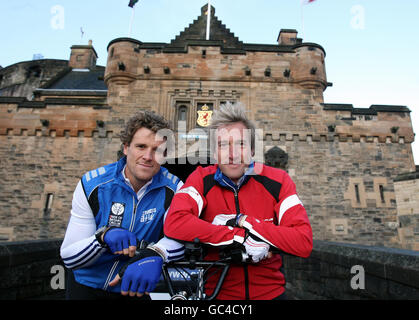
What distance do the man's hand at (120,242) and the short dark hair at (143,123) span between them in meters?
0.70

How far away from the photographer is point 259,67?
10750mm

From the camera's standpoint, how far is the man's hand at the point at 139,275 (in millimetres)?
1386

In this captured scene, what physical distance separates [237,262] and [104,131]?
9.69 m

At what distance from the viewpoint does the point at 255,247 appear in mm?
1521

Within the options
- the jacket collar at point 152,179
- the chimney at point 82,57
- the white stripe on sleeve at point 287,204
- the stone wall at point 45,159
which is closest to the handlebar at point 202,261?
the white stripe on sleeve at point 287,204

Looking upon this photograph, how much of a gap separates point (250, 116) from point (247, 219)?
29.4 feet

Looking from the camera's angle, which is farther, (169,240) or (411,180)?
(411,180)

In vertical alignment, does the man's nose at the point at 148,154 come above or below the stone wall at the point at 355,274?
above

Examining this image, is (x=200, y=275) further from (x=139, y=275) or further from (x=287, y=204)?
(x=287, y=204)

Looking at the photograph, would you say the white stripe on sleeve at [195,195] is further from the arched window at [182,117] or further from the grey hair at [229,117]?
the arched window at [182,117]

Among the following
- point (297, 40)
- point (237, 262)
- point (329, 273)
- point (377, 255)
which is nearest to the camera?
point (237, 262)
